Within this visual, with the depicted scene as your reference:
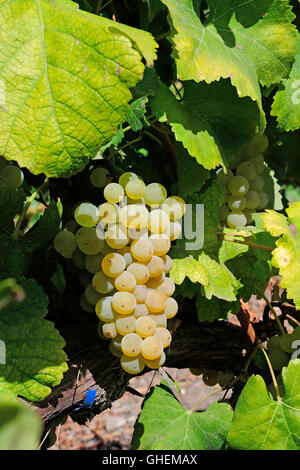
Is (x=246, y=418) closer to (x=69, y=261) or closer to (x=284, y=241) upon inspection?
(x=284, y=241)

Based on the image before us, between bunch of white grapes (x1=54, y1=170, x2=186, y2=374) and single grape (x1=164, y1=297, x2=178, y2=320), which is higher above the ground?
bunch of white grapes (x1=54, y1=170, x2=186, y2=374)

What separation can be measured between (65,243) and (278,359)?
0.59 meters

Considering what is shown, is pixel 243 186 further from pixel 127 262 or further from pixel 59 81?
pixel 59 81

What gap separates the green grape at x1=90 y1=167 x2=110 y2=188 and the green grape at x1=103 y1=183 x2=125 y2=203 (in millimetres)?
50

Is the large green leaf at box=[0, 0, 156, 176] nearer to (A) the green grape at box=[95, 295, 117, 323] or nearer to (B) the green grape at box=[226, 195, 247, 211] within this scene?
(A) the green grape at box=[95, 295, 117, 323]

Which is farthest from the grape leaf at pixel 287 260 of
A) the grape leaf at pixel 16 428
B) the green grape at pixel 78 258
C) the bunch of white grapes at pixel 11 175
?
the grape leaf at pixel 16 428

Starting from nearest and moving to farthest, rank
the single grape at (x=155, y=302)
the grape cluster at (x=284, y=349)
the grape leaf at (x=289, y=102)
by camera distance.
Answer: the single grape at (x=155, y=302) → the grape leaf at (x=289, y=102) → the grape cluster at (x=284, y=349)

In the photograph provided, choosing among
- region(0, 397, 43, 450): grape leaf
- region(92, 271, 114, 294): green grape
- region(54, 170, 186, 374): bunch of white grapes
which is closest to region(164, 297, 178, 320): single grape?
region(54, 170, 186, 374): bunch of white grapes

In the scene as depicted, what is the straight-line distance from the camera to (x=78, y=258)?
3.09ft

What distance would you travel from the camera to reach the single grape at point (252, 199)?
1227 millimetres

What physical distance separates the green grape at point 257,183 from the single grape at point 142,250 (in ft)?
1.42

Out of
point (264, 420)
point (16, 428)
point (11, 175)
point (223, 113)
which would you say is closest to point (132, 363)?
point (264, 420)

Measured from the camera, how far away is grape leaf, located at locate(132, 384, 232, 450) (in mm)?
929

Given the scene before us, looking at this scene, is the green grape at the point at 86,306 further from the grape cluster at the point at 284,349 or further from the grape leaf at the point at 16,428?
the grape leaf at the point at 16,428
